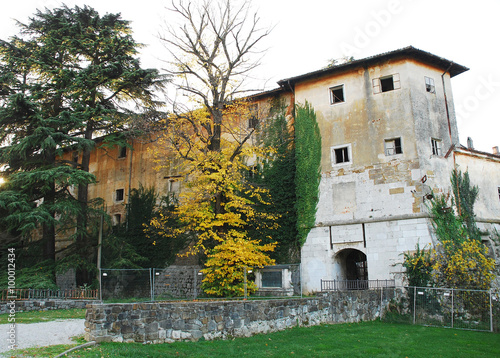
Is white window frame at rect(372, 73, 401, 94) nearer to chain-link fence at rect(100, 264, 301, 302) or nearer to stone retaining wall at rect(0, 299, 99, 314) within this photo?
chain-link fence at rect(100, 264, 301, 302)

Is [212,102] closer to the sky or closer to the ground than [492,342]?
closer to the sky

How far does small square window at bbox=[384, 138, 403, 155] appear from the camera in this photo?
20297mm

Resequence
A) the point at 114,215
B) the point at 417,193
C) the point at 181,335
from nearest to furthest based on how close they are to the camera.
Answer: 1. the point at 181,335
2. the point at 417,193
3. the point at 114,215

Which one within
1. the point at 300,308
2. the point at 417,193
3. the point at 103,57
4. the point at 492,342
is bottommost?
the point at 492,342

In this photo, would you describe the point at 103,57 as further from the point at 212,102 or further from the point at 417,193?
the point at 417,193

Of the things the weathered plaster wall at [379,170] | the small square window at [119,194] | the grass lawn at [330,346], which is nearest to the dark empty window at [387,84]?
the weathered plaster wall at [379,170]

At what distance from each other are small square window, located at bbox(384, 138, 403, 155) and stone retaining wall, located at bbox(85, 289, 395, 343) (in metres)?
8.38

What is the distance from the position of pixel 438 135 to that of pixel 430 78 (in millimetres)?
3071

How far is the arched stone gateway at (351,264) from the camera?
2117 centimetres

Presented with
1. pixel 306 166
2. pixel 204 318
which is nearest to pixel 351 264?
pixel 306 166

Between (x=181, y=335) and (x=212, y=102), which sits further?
(x=212, y=102)

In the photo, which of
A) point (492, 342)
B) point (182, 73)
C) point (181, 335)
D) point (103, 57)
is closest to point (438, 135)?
point (492, 342)

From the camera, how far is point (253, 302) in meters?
12.5

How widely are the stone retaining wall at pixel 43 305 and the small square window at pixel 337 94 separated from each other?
15.0 meters
